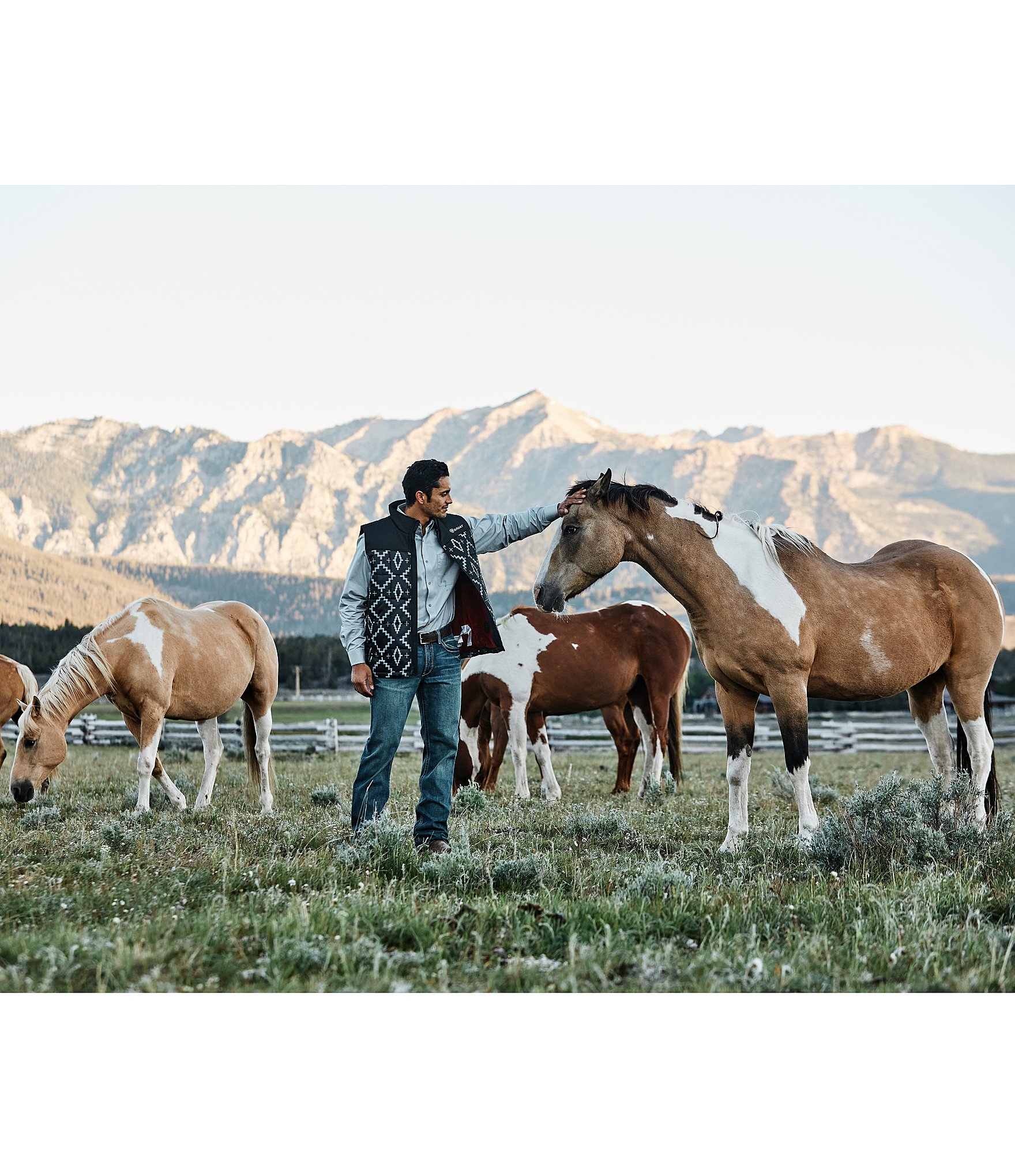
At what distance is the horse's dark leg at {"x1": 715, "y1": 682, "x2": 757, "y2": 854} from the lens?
653cm

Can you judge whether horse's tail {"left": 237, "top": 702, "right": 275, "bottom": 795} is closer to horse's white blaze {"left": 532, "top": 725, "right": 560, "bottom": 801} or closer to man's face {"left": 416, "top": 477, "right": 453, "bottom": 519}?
horse's white blaze {"left": 532, "top": 725, "right": 560, "bottom": 801}

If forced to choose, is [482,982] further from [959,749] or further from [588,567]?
[959,749]

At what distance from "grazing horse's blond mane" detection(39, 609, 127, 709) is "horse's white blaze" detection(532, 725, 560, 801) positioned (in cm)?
477

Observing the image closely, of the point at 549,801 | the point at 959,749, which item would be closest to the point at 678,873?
the point at 959,749

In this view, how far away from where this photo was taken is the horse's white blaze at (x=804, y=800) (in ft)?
20.3

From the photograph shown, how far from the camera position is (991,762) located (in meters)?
7.17

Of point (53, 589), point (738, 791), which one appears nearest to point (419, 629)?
point (738, 791)

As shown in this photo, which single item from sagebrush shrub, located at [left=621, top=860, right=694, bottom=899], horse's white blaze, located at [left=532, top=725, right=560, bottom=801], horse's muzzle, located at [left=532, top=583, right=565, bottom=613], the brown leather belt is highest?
horse's muzzle, located at [left=532, top=583, right=565, bottom=613]

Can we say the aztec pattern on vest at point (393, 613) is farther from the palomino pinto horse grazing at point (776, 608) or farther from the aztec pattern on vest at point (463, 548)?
the palomino pinto horse grazing at point (776, 608)

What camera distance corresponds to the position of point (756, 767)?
58.1ft

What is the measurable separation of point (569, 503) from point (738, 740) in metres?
2.13

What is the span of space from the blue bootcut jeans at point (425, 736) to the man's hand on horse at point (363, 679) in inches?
3.3

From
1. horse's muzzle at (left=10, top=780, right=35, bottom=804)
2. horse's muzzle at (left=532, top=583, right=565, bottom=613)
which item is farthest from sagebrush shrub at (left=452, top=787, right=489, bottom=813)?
horse's muzzle at (left=10, top=780, right=35, bottom=804)

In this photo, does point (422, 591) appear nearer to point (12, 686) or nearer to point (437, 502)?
point (437, 502)
